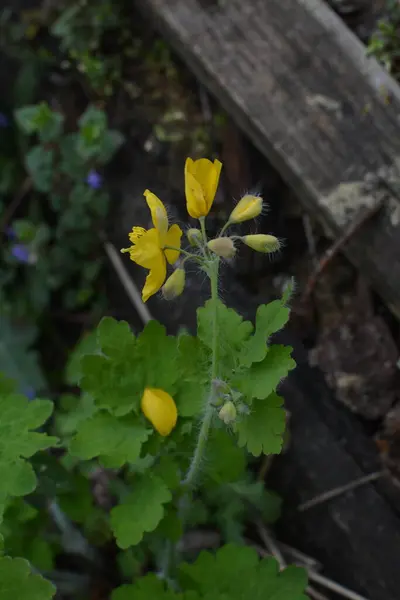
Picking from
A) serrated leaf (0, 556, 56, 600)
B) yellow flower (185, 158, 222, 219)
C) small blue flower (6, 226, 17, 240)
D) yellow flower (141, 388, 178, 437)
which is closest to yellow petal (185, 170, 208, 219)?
yellow flower (185, 158, 222, 219)

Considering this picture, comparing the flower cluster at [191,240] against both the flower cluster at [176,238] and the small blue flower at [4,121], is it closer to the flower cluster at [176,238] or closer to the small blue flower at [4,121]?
the flower cluster at [176,238]

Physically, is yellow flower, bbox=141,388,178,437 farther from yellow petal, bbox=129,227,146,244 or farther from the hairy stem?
yellow petal, bbox=129,227,146,244

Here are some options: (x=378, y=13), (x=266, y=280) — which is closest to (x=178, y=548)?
(x=266, y=280)

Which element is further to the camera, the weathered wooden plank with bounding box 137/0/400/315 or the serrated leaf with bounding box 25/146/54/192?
the serrated leaf with bounding box 25/146/54/192

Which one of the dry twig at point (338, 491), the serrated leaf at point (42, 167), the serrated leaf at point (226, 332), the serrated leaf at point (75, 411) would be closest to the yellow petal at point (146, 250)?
the serrated leaf at point (226, 332)

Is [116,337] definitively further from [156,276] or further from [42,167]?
[42,167]

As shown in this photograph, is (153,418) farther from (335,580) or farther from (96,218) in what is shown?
(96,218)

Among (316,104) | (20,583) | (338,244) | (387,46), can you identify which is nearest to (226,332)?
(338,244)
